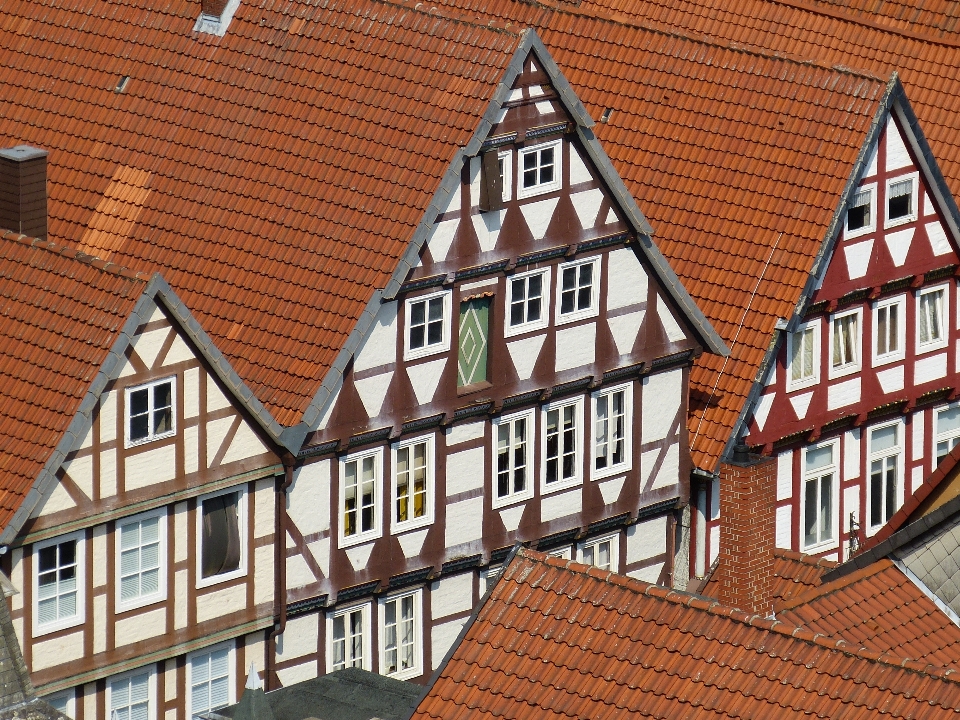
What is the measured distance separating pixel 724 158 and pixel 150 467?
1247 centimetres

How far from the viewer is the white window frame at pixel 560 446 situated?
152ft

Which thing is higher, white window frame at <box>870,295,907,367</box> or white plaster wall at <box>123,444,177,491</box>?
white window frame at <box>870,295,907,367</box>

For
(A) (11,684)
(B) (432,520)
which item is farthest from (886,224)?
(A) (11,684)

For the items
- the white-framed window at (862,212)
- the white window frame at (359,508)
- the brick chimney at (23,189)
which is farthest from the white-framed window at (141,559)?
the white-framed window at (862,212)

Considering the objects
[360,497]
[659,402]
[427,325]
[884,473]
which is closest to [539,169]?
[427,325]

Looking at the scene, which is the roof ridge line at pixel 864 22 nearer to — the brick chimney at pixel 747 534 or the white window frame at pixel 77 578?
the brick chimney at pixel 747 534

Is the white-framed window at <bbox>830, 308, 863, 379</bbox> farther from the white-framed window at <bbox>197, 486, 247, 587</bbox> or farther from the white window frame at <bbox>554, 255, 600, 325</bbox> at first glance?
the white-framed window at <bbox>197, 486, 247, 587</bbox>

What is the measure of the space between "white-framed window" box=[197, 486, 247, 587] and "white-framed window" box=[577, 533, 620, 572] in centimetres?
641

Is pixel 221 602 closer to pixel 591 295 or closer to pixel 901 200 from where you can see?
pixel 591 295

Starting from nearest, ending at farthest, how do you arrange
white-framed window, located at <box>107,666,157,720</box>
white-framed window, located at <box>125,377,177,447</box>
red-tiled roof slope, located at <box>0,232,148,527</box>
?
red-tiled roof slope, located at <box>0,232,148,527</box>, white-framed window, located at <box>125,377,177,447</box>, white-framed window, located at <box>107,666,157,720</box>

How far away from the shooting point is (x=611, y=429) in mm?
47000

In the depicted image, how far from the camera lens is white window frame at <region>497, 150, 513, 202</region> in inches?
1746

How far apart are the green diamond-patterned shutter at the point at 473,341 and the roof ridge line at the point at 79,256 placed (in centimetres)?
519

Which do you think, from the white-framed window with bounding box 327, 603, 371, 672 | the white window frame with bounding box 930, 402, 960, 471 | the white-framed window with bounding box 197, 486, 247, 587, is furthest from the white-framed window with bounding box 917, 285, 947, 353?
the white-framed window with bounding box 197, 486, 247, 587
